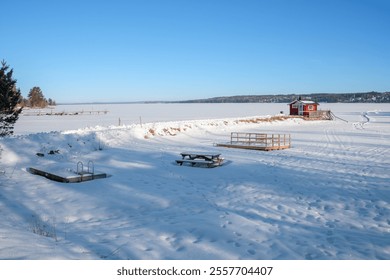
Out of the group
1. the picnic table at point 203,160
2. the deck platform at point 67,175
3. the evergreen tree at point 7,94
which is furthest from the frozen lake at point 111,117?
the picnic table at point 203,160

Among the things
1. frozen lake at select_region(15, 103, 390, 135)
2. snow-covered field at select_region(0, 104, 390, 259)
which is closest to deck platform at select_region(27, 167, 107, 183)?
snow-covered field at select_region(0, 104, 390, 259)

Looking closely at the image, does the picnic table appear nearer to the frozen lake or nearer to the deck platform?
the deck platform

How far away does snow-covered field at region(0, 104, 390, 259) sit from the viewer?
6.43 meters

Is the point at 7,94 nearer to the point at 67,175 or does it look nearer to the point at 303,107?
the point at 67,175

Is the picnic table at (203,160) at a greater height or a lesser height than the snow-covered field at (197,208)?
greater

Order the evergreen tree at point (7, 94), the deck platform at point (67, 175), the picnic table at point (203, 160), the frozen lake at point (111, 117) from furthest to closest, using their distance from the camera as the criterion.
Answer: the frozen lake at point (111, 117)
the evergreen tree at point (7, 94)
the picnic table at point (203, 160)
the deck platform at point (67, 175)

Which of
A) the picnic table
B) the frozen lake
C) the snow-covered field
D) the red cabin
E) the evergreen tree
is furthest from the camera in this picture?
the red cabin

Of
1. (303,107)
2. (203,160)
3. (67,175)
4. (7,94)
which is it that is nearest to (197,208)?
(67,175)

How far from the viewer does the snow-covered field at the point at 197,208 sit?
21.1 feet

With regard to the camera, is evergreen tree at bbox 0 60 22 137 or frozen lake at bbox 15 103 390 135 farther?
frozen lake at bbox 15 103 390 135

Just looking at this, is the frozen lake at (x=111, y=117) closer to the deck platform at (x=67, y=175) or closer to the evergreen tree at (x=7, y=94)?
the evergreen tree at (x=7, y=94)

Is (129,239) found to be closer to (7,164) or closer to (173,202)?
(173,202)
